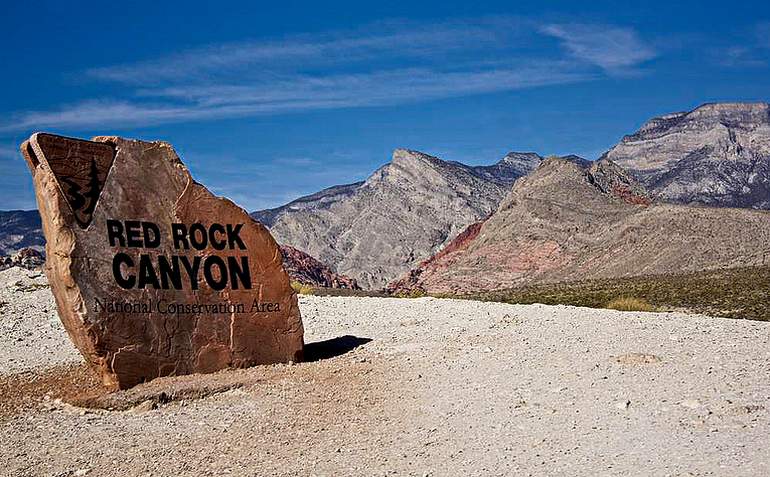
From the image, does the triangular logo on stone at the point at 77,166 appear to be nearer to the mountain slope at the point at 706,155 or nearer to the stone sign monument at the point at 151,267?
the stone sign monument at the point at 151,267

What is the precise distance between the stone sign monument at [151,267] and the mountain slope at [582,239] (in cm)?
2573

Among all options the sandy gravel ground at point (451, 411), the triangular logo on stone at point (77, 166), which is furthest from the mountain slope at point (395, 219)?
the triangular logo on stone at point (77, 166)

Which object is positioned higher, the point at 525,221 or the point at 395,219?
the point at 395,219

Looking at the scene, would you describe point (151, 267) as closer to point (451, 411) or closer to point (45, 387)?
point (45, 387)

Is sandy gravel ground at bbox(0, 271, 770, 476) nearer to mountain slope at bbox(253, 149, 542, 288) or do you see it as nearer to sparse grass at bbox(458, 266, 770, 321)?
sparse grass at bbox(458, 266, 770, 321)

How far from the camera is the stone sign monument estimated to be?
10.3 metres

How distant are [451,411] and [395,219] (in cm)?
6933

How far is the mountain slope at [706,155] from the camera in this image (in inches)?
5079

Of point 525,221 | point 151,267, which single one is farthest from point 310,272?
point 151,267

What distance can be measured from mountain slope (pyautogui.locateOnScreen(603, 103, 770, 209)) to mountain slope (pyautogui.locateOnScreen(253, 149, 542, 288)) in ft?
164

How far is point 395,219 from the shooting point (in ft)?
258

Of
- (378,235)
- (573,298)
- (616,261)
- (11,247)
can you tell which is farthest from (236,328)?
(11,247)

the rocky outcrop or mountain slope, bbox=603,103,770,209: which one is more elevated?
mountain slope, bbox=603,103,770,209

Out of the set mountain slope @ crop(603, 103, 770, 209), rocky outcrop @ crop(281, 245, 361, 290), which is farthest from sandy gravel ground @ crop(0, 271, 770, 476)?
mountain slope @ crop(603, 103, 770, 209)
